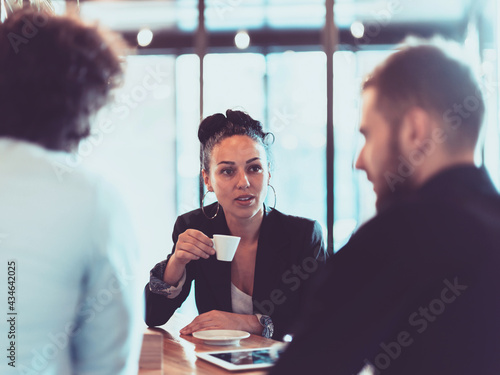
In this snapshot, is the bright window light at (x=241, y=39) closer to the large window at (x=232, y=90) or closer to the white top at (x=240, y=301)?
the large window at (x=232, y=90)

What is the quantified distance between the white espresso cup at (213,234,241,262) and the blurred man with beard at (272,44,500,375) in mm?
962

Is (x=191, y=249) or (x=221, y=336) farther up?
(x=191, y=249)

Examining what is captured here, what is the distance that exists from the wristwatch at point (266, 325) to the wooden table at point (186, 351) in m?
0.10

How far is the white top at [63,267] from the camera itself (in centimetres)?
91

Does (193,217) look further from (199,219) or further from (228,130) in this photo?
(228,130)

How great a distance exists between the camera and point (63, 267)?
922 mm

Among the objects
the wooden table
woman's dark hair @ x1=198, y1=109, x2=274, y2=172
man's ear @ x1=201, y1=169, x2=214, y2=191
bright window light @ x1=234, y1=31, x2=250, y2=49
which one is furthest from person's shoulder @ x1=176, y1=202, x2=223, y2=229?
bright window light @ x1=234, y1=31, x2=250, y2=49

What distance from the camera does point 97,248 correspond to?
36.6 inches

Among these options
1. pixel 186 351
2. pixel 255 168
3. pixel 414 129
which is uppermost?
pixel 255 168

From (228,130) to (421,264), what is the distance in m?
1.67

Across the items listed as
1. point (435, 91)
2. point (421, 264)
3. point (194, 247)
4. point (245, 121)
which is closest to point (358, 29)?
point (245, 121)

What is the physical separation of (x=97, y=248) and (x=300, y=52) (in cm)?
540

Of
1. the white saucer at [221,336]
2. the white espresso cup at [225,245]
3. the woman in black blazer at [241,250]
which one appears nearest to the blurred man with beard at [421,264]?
the white saucer at [221,336]

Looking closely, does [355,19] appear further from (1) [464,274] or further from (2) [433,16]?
(1) [464,274]
